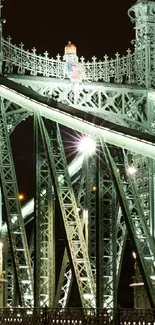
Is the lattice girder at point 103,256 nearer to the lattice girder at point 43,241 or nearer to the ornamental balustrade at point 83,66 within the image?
the lattice girder at point 43,241

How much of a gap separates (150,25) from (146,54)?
3.81 feet

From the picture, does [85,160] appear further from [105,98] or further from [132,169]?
[105,98]

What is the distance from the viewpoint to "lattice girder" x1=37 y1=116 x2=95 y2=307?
29.5 meters

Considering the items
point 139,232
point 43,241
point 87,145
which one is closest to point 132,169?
point 87,145

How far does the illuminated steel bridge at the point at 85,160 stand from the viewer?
28969mm

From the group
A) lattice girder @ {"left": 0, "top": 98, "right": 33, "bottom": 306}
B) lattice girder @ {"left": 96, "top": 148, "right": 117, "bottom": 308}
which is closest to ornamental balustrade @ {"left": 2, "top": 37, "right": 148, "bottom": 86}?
lattice girder @ {"left": 0, "top": 98, "right": 33, "bottom": 306}

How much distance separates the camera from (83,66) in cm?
3544

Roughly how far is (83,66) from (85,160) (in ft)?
12.7

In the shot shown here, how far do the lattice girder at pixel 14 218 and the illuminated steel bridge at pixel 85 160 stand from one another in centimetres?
4

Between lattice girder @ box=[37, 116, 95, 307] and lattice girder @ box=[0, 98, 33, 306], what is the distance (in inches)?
68.5

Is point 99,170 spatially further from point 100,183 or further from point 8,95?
point 8,95

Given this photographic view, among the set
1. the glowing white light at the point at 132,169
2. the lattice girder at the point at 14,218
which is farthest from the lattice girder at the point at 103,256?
the lattice girder at the point at 14,218

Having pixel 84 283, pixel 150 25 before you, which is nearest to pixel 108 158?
pixel 84 283

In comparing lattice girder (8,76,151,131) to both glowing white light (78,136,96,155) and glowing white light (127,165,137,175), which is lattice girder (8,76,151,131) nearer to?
glowing white light (127,165,137,175)
